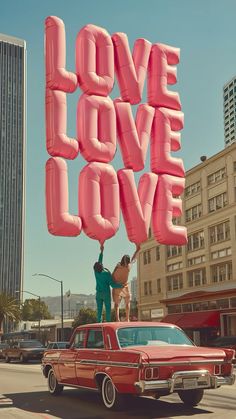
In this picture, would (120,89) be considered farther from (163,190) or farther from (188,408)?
(188,408)

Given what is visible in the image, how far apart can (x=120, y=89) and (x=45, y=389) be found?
14.4m

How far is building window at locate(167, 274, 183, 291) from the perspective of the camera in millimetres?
59656

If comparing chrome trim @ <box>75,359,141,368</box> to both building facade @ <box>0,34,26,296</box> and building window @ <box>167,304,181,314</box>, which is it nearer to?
building window @ <box>167,304,181,314</box>

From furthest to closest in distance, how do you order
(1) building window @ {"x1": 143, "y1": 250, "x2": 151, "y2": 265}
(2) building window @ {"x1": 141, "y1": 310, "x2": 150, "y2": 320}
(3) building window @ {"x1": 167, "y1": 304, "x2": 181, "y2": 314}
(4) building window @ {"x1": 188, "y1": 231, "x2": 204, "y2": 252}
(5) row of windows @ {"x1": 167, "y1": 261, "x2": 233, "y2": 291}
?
(1) building window @ {"x1": 143, "y1": 250, "x2": 151, "y2": 265}, (2) building window @ {"x1": 141, "y1": 310, "x2": 150, "y2": 320}, (3) building window @ {"x1": 167, "y1": 304, "x2": 181, "y2": 314}, (4) building window @ {"x1": 188, "y1": 231, "x2": 204, "y2": 252}, (5) row of windows @ {"x1": 167, "y1": 261, "x2": 233, "y2": 291}

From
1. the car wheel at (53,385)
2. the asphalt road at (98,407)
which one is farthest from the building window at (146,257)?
the car wheel at (53,385)

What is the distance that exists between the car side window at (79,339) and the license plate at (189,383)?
3197mm

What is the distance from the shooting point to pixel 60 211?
69.6 feet

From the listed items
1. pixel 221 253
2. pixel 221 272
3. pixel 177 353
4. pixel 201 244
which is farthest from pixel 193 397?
pixel 201 244

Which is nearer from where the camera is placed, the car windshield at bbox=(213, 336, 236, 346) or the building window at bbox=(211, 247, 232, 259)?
the car windshield at bbox=(213, 336, 236, 346)

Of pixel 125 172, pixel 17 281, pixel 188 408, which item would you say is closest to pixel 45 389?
pixel 188 408

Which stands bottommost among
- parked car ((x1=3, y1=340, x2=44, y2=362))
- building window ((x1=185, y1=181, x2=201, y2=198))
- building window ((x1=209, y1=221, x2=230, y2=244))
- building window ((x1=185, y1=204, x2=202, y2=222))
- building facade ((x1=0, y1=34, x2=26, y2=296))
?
parked car ((x1=3, y1=340, x2=44, y2=362))

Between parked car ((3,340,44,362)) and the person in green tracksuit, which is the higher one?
the person in green tracksuit

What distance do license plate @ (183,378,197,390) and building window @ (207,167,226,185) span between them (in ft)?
144

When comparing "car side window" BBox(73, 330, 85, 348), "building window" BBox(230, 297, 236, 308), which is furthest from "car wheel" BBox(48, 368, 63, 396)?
"building window" BBox(230, 297, 236, 308)
